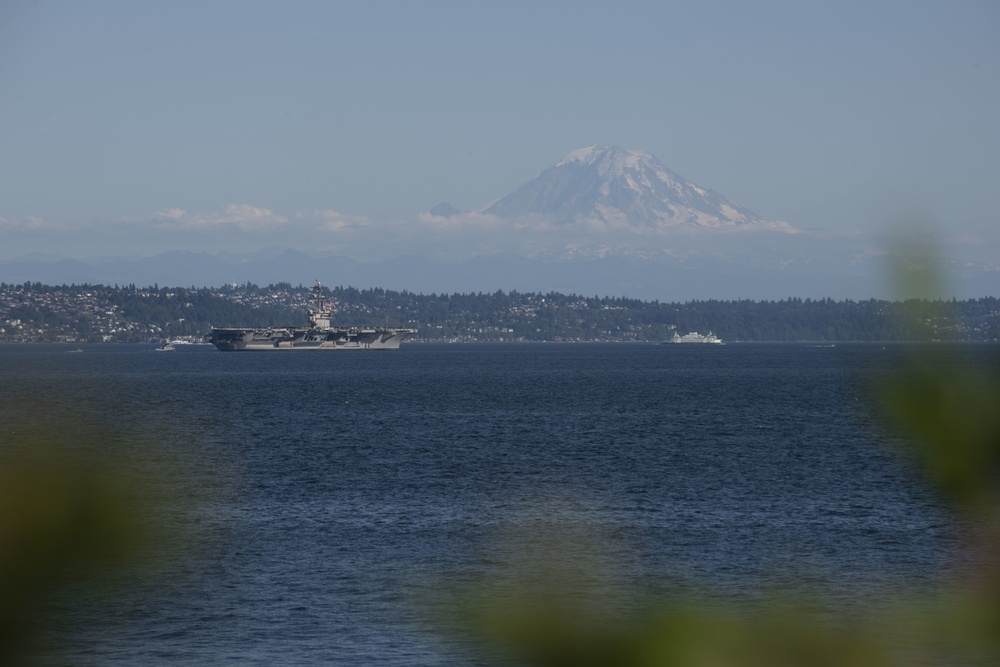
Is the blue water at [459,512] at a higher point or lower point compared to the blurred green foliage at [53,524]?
lower

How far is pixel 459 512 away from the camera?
4141 cm

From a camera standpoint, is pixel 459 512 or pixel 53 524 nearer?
pixel 53 524

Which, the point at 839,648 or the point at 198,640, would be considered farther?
the point at 198,640

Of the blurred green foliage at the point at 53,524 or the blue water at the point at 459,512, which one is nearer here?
the blurred green foliage at the point at 53,524

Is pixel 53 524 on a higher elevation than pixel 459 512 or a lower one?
higher

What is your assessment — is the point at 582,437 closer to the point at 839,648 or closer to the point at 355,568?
the point at 355,568

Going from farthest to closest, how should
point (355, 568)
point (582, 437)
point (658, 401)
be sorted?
1. point (658, 401)
2. point (582, 437)
3. point (355, 568)

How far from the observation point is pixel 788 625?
246 cm

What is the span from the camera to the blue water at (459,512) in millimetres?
23094

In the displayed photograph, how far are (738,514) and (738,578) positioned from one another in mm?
13449

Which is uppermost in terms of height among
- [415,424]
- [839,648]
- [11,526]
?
[11,526]

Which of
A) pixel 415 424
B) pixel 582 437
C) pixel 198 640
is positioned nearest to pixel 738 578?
pixel 198 640

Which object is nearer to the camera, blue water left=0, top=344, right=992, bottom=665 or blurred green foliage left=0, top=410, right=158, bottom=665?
blurred green foliage left=0, top=410, right=158, bottom=665

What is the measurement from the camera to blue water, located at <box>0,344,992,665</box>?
23094 mm
